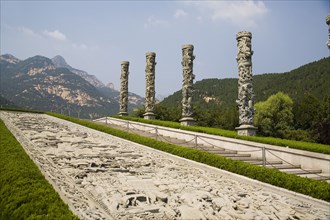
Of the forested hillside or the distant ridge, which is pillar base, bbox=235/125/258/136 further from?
the distant ridge

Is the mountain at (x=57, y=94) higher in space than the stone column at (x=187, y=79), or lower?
higher

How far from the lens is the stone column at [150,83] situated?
25.1 meters

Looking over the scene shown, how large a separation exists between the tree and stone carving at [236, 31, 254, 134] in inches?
591

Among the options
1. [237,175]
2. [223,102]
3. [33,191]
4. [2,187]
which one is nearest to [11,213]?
[33,191]

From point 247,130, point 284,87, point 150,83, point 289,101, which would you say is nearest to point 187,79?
point 150,83

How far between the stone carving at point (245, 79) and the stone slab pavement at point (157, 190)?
21.4ft

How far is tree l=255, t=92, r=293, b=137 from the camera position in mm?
30420

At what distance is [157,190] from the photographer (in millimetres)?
6793

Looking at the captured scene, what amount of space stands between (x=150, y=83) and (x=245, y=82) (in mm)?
11164

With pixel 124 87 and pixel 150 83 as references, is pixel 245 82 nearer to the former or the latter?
pixel 150 83

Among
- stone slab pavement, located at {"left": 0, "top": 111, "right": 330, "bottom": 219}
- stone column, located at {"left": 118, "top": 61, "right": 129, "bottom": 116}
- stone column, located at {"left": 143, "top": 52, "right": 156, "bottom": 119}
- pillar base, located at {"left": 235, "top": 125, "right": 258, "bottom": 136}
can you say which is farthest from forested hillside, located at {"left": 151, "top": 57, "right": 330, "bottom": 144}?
stone slab pavement, located at {"left": 0, "top": 111, "right": 330, "bottom": 219}

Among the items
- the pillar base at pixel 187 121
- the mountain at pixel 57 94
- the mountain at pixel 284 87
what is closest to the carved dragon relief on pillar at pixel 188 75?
the pillar base at pixel 187 121

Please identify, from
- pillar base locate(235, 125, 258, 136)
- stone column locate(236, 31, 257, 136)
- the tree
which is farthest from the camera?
the tree

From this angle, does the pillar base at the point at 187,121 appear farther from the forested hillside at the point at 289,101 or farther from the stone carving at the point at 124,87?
the stone carving at the point at 124,87
